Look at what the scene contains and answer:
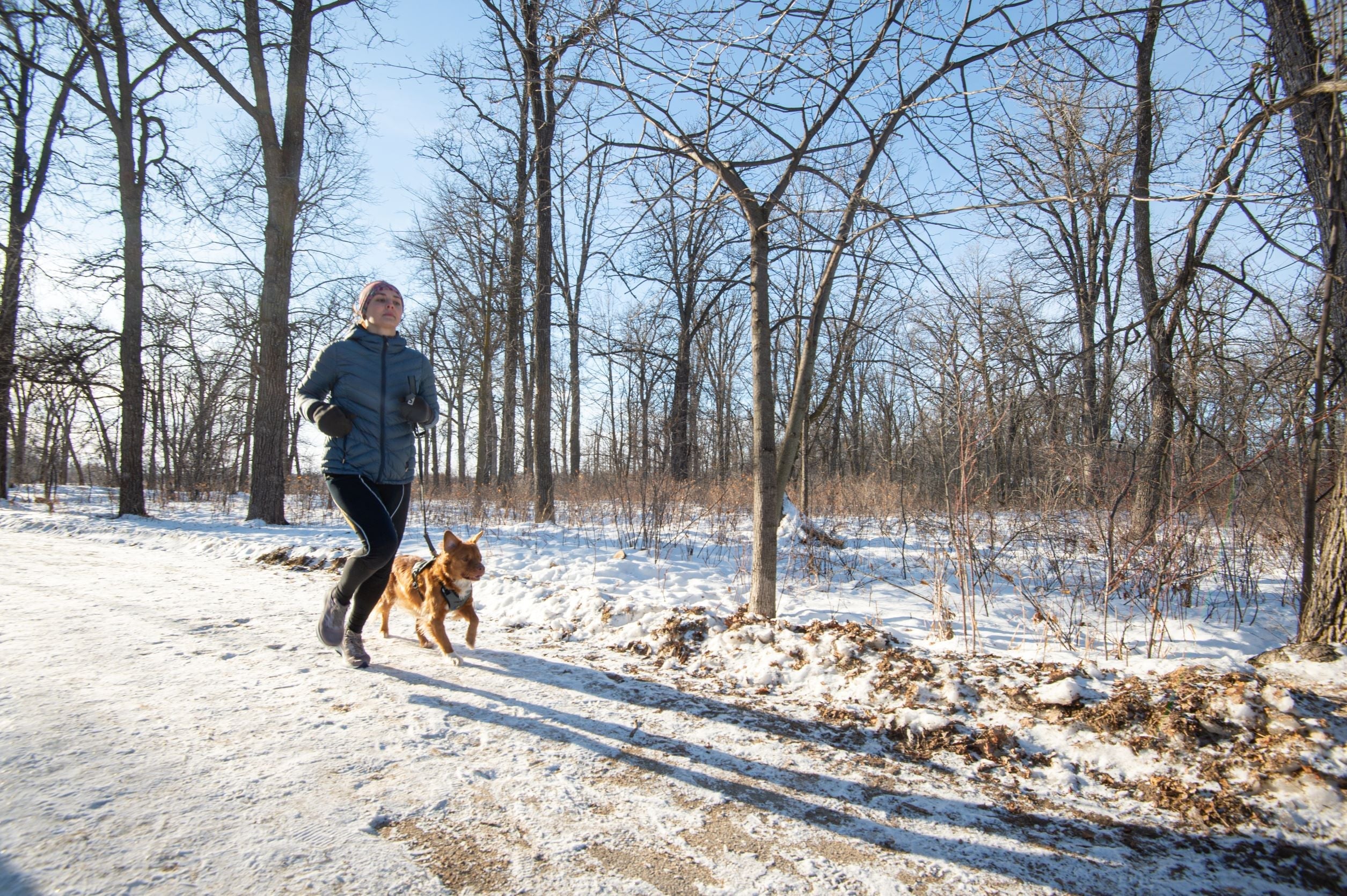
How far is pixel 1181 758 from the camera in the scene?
8.16ft

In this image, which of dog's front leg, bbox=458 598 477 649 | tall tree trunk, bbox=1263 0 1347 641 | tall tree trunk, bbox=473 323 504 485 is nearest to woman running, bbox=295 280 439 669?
dog's front leg, bbox=458 598 477 649

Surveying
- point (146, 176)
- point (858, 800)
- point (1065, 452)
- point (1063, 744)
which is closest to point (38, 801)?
point (858, 800)

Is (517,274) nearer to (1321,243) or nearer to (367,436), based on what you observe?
(367,436)

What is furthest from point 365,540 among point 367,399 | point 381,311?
point 381,311

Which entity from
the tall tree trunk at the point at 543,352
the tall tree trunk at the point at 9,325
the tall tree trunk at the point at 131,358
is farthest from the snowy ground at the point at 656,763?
the tall tree trunk at the point at 9,325

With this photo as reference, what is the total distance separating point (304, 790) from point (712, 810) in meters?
1.46

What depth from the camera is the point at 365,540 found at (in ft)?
10.8

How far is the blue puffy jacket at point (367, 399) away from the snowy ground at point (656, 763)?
116 centimetres

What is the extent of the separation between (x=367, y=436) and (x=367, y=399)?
0.22 m

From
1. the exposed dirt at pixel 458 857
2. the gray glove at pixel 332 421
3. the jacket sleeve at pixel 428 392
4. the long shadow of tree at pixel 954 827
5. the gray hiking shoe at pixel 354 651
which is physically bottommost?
the long shadow of tree at pixel 954 827

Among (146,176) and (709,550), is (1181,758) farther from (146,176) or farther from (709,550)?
(146,176)

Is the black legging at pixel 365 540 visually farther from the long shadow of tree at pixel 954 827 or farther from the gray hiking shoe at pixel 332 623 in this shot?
the long shadow of tree at pixel 954 827

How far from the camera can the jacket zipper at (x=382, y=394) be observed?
338 centimetres

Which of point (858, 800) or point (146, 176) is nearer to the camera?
point (858, 800)
